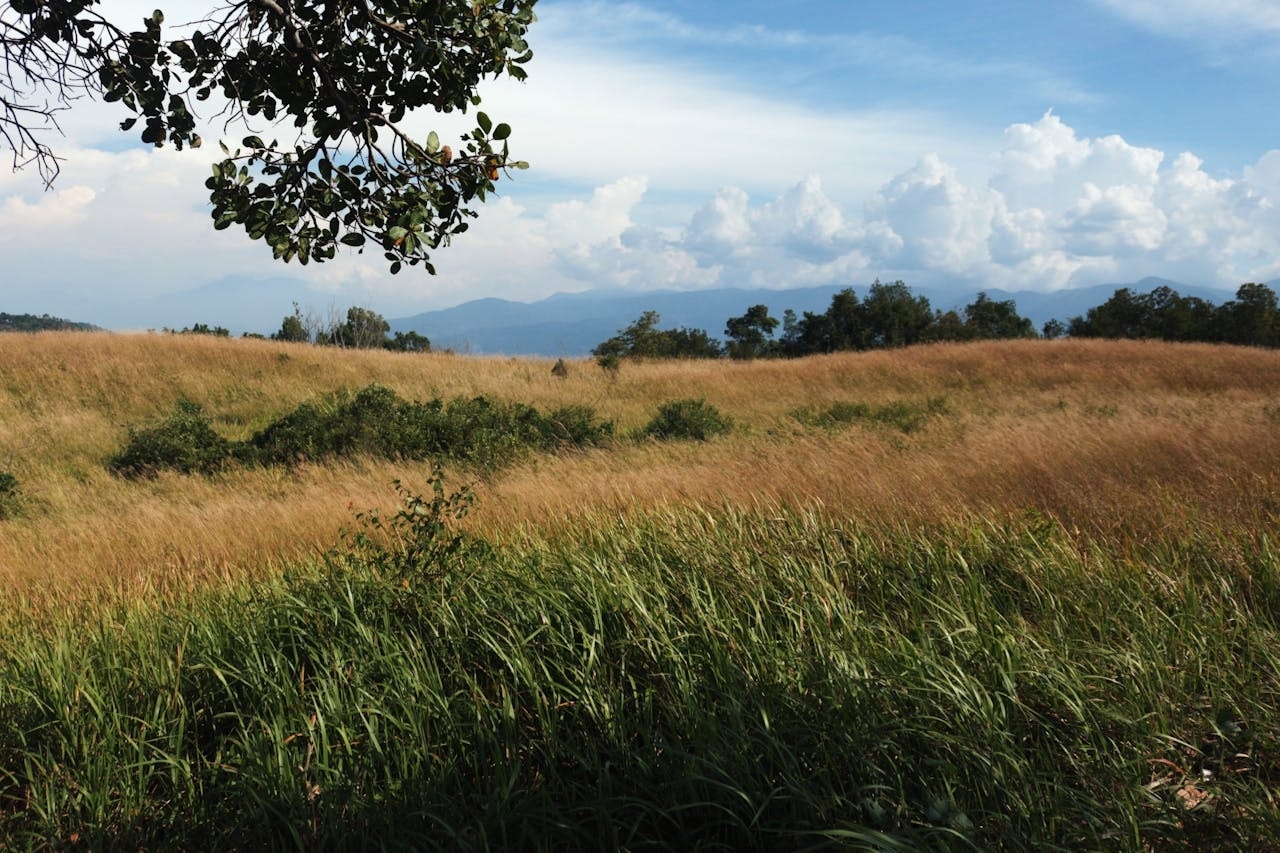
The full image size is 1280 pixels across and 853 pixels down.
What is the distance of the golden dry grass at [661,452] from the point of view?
607 cm

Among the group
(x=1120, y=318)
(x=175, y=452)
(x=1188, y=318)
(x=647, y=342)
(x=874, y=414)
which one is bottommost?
(x=874, y=414)

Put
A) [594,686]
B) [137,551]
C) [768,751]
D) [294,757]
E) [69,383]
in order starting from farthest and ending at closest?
[69,383] → [137,551] → [594,686] → [294,757] → [768,751]

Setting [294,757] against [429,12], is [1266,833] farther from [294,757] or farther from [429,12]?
[429,12]

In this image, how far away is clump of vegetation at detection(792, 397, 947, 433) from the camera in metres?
16.5

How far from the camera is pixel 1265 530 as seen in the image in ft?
16.6

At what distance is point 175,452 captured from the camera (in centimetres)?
1404

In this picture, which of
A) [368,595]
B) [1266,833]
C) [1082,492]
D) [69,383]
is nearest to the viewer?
[1266,833]

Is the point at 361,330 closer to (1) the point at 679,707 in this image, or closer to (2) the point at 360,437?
(2) the point at 360,437

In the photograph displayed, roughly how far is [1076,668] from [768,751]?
147cm

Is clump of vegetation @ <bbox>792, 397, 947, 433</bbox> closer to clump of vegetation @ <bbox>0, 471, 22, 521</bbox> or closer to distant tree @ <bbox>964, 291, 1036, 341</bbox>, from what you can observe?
clump of vegetation @ <bbox>0, 471, 22, 521</bbox>

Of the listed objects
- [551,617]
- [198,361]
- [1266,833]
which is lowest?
[1266,833]

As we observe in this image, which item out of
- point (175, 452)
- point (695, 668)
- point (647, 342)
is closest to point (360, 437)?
point (175, 452)

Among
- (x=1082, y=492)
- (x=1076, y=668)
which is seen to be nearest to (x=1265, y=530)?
(x=1082, y=492)

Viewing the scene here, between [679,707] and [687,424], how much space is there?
12.6 m
